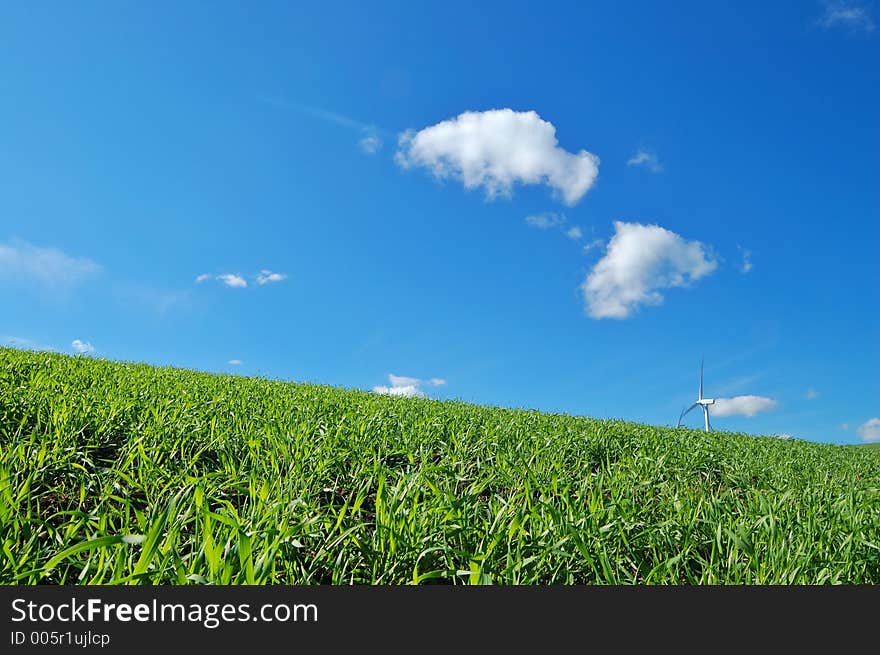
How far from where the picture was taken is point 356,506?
3891 millimetres

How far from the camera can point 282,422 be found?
709 centimetres

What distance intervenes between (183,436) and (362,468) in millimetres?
1923

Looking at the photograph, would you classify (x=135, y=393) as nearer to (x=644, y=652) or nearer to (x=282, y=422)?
(x=282, y=422)

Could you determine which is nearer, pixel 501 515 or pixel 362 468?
pixel 501 515

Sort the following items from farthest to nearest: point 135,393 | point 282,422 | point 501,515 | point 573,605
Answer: point 135,393 → point 282,422 → point 501,515 → point 573,605

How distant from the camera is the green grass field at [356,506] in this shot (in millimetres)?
3301

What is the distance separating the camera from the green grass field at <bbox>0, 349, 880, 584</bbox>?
10.8 ft

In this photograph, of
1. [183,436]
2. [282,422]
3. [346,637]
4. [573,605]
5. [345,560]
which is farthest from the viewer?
[282,422]

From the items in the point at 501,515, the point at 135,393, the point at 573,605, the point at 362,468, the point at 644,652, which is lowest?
the point at 644,652

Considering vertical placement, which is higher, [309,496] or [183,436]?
[183,436]

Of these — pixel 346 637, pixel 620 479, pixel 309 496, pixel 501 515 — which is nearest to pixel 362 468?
pixel 309 496

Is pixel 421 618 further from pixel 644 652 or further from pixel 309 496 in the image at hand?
pixel 309 496

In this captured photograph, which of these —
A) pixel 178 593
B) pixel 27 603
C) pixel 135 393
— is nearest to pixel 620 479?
pixel 178 593

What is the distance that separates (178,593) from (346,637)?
27.8 inches
